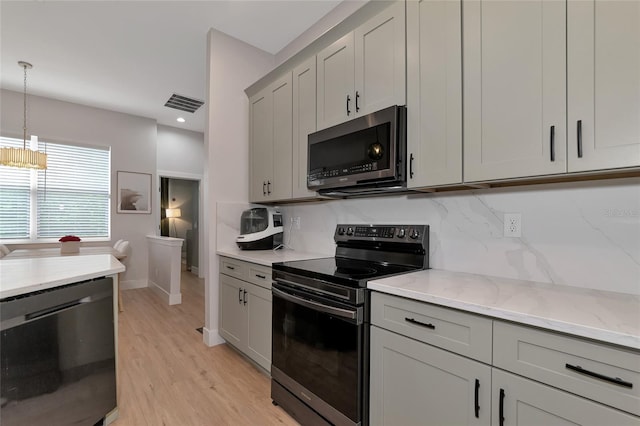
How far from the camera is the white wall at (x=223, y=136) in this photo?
292 centimetres

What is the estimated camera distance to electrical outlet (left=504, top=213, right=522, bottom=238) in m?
1.52

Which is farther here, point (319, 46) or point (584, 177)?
point (319, 46)

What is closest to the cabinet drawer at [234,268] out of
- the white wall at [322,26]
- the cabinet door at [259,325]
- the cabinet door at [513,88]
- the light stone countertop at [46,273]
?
the cabinet door at [259,325]

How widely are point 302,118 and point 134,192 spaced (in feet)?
13.8

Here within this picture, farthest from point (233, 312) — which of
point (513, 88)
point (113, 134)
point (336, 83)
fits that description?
point (113, 134)

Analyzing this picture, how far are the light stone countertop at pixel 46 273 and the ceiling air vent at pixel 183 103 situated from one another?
3.48 meters

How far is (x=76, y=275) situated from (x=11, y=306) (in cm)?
27

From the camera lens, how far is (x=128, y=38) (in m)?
3.12

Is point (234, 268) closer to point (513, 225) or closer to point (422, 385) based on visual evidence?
point (422, 385)

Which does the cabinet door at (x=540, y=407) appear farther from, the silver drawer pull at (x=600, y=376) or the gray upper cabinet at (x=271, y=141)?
the gray upper cabinet at (x=271, y=141)

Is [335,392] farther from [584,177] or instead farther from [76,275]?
[584,177]

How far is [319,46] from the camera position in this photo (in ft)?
7.64

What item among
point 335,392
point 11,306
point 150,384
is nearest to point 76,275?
point 11,306

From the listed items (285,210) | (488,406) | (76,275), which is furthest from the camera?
(285,210)
